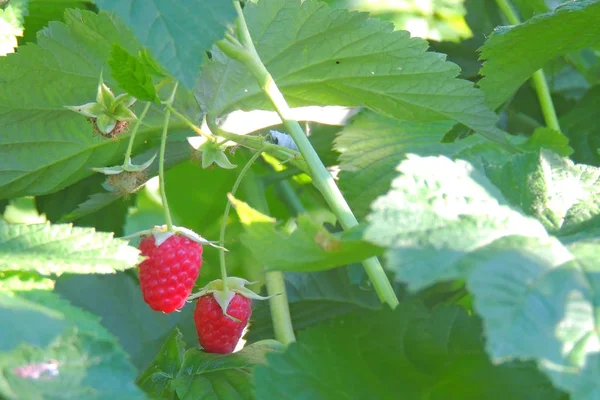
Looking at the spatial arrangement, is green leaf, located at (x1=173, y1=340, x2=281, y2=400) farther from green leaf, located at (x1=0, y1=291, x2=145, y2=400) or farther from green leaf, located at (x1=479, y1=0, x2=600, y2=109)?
green leaf, located at (x1=479, y1=0, x2=600, y2=109)

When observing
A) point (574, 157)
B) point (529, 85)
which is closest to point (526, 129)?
point (529, 85)

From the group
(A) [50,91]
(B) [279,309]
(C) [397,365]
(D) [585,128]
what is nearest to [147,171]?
(A) [50,91]

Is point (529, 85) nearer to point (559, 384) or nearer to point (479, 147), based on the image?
point (479, 147)

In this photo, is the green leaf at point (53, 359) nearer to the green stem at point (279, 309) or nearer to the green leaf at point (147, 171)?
the green stem at point (279, 309)

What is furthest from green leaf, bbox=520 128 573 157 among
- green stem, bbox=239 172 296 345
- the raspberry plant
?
green stem, bbox=239 172 296 345

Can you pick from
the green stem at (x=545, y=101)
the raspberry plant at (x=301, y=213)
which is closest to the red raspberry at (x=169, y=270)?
the raspberry plant at (x=301, y=213)

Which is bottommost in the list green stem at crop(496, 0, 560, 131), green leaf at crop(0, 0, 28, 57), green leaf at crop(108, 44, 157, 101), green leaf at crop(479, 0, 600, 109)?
green stem at crop(496, 0, 560, 131)
